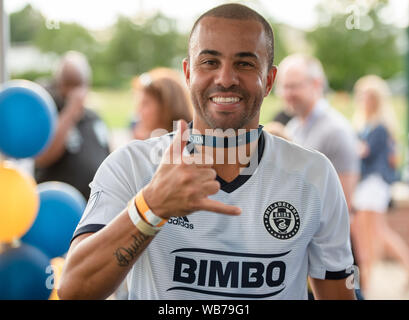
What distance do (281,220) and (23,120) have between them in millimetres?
1167

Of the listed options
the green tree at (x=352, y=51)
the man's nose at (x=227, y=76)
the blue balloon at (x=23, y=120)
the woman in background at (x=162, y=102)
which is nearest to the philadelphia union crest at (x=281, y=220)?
the man's nose at (x=227, y=76)

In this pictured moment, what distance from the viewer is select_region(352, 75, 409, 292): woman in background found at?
3.00 m

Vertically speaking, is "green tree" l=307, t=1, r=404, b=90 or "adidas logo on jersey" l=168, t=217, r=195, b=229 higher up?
"green tree" l=307, t=1, r=404, b=90

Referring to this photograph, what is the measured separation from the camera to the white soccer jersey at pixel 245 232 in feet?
3.05

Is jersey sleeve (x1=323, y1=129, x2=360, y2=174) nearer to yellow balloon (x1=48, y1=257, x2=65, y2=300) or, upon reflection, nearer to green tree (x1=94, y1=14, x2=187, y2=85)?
green tree (x1=94, y1=14, x2=187, y2=85)

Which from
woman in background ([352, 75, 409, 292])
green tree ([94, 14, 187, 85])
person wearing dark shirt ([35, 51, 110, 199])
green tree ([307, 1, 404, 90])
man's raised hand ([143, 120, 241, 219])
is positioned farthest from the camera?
woman in background ([352, 75, 409, 292])

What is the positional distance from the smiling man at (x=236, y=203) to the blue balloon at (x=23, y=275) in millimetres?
741

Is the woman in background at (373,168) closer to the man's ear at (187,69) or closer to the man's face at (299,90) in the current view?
the man's face at (299,90)

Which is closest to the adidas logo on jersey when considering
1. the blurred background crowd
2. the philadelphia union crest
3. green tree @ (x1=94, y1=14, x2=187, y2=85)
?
the philadelphia union crest

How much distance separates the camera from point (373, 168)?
3.03 meters

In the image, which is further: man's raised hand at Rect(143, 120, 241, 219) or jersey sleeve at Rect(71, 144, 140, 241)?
jersey sleeve at Rect(71, 144, 140, 241)

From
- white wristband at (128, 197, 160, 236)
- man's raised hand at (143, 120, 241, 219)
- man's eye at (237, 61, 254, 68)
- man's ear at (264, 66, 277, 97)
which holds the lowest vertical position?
white wristband at (128, 197, 160, 236)

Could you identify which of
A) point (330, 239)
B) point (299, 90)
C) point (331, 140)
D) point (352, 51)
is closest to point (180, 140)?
point (330, 239)

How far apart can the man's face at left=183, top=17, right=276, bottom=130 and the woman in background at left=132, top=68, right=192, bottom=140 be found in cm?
78
